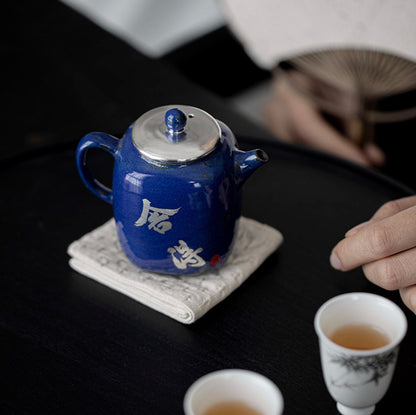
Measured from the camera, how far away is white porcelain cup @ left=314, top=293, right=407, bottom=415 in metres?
→ 0.50

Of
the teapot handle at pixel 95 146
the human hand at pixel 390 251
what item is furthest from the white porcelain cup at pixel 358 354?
the teapot handle at pixel 95 146

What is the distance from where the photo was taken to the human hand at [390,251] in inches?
25.2

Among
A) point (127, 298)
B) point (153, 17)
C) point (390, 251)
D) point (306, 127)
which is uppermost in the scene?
point (390, 251)

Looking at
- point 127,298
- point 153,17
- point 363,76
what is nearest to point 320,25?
point 363,76

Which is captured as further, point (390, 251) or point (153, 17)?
point (153, 17)

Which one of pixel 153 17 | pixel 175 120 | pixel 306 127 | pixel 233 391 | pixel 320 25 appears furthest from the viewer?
pixel 153 17

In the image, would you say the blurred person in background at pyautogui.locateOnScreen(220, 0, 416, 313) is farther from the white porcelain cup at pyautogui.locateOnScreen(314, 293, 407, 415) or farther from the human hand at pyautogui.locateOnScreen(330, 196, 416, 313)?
the white porcelain cup at pyautogui.locateOnScreen(314, 293, 407, 415)

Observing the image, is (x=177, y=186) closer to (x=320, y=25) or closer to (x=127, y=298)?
(x=127, y=298)

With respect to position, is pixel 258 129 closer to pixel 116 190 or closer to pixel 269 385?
pixel 116 190

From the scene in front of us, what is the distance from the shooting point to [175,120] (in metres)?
0.61

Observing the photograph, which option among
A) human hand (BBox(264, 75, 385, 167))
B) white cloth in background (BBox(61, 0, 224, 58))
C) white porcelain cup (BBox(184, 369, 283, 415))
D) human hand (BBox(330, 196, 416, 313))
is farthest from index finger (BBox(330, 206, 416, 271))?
white cloth in background (BBox(61, 0, 224, 58))

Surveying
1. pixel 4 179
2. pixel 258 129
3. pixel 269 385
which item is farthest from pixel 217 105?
pixel 269 385

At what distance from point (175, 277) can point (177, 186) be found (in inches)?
4.8

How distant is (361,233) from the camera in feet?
2.15
